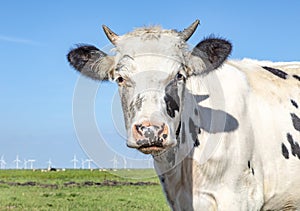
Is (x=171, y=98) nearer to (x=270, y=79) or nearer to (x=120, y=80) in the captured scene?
(x=120, y=80)

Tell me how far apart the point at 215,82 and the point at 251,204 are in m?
1.61

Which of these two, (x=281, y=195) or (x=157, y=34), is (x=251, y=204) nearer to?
(x=281, y=195)

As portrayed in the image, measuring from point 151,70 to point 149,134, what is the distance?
0.80m

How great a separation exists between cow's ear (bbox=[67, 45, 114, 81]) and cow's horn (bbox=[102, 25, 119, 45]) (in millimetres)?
187

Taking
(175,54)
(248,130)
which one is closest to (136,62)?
(175,54)

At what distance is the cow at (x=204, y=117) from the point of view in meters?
5.73

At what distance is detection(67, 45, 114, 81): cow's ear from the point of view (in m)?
6.55

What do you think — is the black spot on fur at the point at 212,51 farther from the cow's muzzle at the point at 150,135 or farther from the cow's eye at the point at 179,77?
the cow's muzzle at the point at 150,135

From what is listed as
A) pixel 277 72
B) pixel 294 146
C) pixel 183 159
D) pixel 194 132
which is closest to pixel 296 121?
pixel 294 146

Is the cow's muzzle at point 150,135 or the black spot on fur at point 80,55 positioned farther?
the black spot on fur at point 80,55

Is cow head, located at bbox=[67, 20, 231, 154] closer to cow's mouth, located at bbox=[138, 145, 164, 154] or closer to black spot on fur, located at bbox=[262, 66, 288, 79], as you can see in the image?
cow's mouth, located at bbox=[138, 145, 164, 154]

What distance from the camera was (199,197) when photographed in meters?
6.81

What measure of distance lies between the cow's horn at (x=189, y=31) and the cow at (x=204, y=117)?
11 mm

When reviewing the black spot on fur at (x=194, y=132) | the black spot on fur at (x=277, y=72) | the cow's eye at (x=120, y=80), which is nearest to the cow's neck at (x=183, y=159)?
the black spot on fur at (x=194, y=132)
